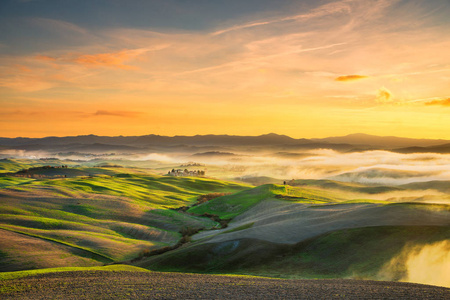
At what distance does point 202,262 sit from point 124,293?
2277 cm

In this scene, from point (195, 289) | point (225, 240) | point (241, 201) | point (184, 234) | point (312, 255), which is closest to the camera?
point (195, 289)

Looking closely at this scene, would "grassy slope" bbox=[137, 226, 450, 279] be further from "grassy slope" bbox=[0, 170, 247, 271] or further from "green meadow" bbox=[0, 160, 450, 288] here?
"grassy slope" bbox=[0, 170, 247, 271]

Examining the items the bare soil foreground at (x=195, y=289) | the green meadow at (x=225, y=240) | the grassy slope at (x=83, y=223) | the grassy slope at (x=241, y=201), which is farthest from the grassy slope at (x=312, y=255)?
the grassy slope at (x=241, y=201)

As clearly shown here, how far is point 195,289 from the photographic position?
26.3m

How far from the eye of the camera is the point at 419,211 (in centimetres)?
4938

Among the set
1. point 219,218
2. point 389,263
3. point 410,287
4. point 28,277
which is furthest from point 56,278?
A: point 219,218

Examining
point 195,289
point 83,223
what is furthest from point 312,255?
point 83,223

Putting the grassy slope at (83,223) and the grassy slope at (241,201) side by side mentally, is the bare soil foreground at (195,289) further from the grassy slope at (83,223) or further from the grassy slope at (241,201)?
the grassy slope at (241,201)

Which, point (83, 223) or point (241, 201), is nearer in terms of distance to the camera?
point (83, 223)

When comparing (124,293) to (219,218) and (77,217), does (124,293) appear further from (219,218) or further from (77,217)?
(219,218)

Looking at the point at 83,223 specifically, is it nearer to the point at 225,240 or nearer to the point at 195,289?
the point at 225,240

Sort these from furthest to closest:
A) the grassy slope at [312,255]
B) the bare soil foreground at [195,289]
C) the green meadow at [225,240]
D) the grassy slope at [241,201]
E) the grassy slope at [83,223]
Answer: the grassy slope at [241,201] < the grassy slope at [83,223] < the green meadow at [225,240] < the grassy slope at [312,255] < the bare soil foreground at [195,289]

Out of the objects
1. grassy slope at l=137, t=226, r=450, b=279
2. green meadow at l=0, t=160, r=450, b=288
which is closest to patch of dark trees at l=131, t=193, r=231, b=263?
green meadow at l=0, t=160, r=450, b=288

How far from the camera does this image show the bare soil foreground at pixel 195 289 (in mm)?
24406
